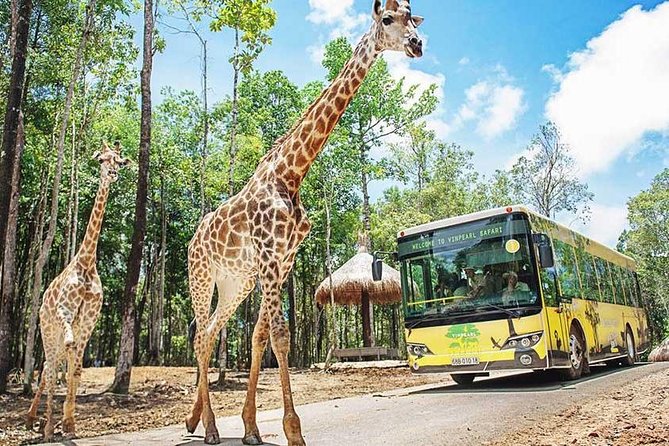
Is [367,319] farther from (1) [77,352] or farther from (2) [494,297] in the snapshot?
(1) [77,352]

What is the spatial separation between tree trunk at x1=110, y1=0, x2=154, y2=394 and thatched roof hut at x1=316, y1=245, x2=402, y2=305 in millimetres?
10189

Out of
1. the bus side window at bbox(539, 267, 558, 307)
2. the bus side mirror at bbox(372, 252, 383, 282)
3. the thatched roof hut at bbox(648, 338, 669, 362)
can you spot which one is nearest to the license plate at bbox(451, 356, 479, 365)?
the bus side window at bbox(539, 267, 558, 307)

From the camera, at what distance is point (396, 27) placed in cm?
491

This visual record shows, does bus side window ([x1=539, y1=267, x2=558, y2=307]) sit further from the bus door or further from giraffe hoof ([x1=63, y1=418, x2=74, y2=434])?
giraffe hoof ([x1=63, y1=418, x2=74, y2=434])

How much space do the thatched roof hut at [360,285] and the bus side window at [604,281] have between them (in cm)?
845

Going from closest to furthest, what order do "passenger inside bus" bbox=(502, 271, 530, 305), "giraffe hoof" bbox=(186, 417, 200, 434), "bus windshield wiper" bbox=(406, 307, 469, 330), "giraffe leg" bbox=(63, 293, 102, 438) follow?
"giraffe hoof" bbox=(186, 417, 200, 434)
"giraffe leg" bbox=(63, 293, 102, 438)
"passenger inside bus" bbox=(502, 271, 530, 305)
"bus windshield wiper" bbox=(406, 307, 469, 330)

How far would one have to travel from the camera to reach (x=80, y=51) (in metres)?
11.6

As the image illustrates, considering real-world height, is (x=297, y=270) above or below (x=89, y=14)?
below

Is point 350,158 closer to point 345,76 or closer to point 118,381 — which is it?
point 118,381

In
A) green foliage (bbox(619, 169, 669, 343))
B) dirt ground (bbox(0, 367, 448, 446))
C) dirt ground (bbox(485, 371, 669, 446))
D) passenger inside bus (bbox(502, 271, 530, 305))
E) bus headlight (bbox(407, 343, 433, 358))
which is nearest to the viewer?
dirt ground (bbox(485, 371, 669, 446))

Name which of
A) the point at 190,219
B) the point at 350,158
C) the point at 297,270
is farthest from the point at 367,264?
the point at 297,270

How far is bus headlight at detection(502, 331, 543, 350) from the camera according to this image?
881 centimetres

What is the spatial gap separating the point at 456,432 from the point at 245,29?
10.3 metres

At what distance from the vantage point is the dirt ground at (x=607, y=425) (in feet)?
14.6
